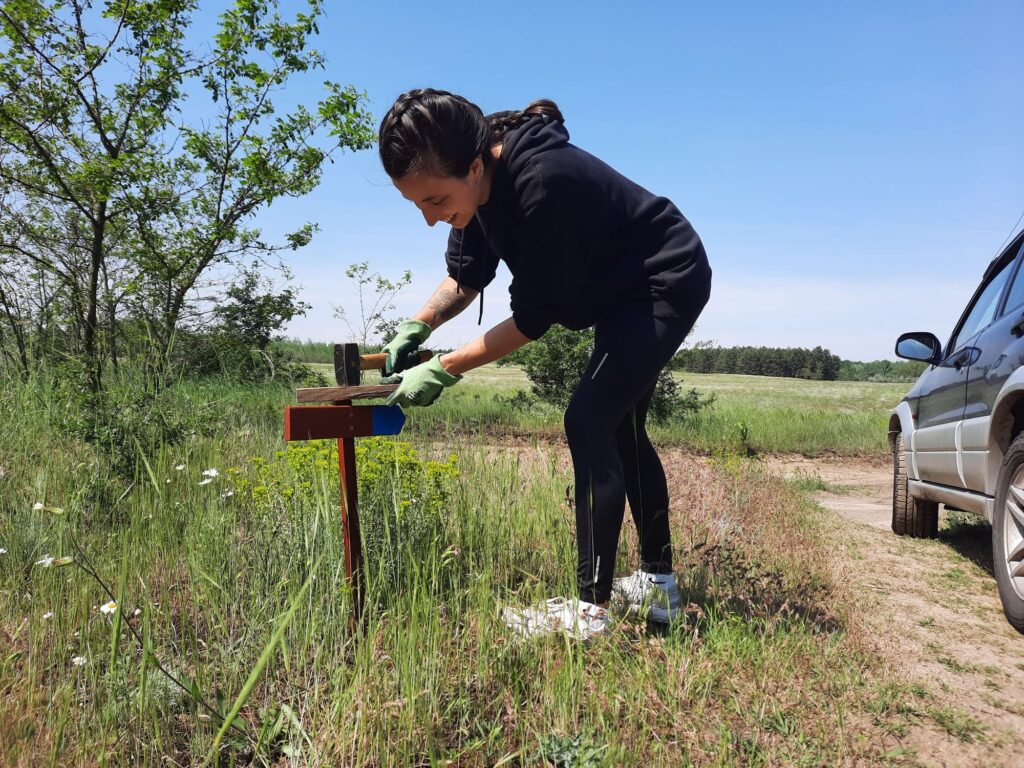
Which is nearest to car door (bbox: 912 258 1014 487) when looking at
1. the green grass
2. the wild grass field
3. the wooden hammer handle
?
the wild grass field

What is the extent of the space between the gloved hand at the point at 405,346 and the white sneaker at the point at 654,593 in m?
1.18

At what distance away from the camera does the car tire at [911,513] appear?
A: 443 centimetres

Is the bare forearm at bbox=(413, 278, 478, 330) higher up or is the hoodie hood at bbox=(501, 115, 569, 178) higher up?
the hoodie hood at bbox=(501, 115, 569, 178)

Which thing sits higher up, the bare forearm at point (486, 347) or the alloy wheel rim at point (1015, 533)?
the bare forearm at point (486, 347)

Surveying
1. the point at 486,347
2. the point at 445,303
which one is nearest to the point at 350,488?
the point at 486,347

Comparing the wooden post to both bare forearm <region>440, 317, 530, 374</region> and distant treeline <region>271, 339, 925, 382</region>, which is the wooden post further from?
distant treeline <region>271, 339, 925, 382</region>

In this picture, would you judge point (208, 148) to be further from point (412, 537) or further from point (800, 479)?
point (800, 479)

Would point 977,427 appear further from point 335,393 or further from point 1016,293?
point 335,393

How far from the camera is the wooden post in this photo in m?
2.13

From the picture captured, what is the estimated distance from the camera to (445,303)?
283 cm

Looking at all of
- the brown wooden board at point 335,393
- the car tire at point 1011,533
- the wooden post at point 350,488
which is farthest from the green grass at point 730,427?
the brown wooden board at point 335,393

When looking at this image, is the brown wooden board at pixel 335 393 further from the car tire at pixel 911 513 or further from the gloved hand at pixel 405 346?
the car tire at pixel 911 513

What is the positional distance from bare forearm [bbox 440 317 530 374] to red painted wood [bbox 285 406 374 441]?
33 cm

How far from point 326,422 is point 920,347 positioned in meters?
4.02
